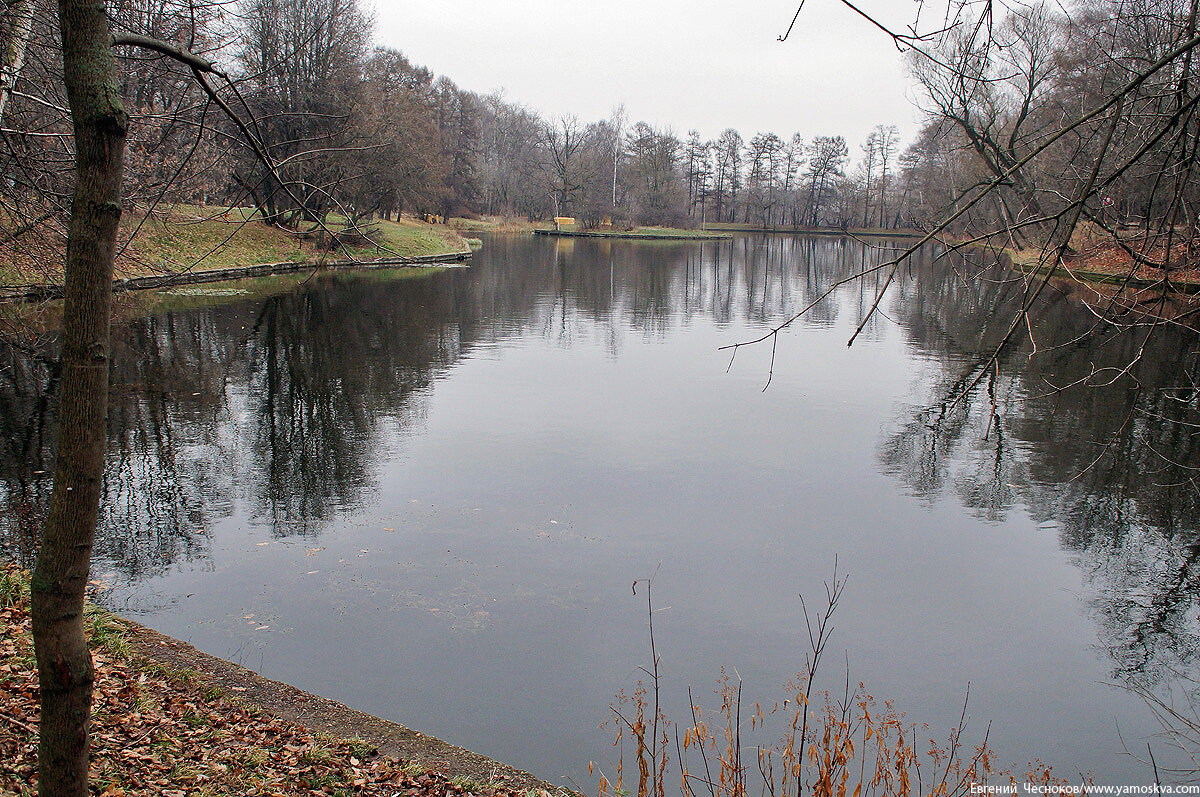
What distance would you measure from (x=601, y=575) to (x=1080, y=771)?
4.00 metres

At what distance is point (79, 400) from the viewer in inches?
94.3

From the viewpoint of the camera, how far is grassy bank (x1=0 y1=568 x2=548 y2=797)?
4.03m

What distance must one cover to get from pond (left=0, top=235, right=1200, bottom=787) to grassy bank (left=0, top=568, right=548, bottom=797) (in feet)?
3.07

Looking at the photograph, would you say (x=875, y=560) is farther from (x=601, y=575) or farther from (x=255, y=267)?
(x=255, y=267)

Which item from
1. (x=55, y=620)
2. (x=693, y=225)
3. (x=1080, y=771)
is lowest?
(x=1080, y=771)

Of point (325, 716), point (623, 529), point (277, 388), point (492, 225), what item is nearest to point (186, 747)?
point (325, 716)

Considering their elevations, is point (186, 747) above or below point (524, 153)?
below

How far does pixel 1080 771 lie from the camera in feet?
18.1

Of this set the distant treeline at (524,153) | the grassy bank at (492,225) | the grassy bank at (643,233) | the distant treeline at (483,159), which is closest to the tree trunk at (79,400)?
the distant treeline at (524,153)

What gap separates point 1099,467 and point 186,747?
11304mm

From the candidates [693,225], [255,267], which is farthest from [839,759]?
[693,225]

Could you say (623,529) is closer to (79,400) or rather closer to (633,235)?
(79,400)

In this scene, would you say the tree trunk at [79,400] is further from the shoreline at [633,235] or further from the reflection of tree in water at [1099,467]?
the shoreline at [633,235]

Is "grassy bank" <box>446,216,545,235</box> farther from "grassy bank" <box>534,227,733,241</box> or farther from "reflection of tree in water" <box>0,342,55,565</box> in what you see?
"reflection of tree in water" <box>0,342,55,565</box>
